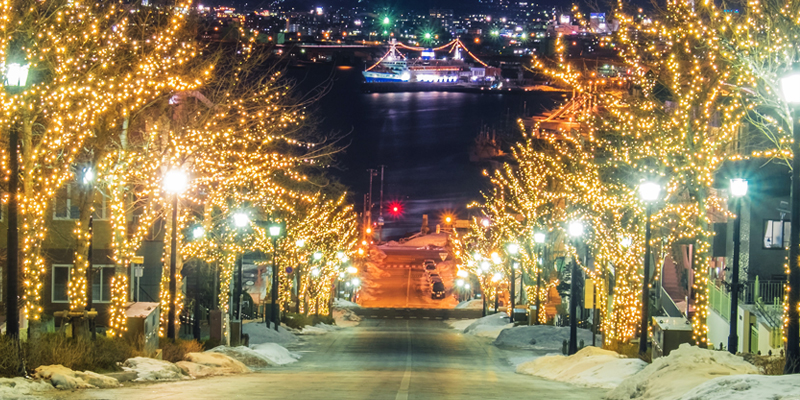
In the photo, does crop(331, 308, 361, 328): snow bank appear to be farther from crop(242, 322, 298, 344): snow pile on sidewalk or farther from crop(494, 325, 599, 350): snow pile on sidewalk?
crop(494, 325, 599, 350): snow pile on sidewalk

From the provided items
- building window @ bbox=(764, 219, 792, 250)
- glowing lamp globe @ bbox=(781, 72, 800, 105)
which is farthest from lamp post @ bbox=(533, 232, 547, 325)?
glowing lamp globe @ bbox=(781, 72, 800, 105)

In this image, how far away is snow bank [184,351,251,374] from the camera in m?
18.9

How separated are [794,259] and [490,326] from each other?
2878cm

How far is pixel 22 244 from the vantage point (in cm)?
1708

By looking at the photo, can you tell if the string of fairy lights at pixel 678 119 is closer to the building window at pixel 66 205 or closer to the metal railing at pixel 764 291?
the metal railing at pixel 764 291

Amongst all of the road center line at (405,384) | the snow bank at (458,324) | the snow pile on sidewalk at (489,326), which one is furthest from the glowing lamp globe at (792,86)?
the snow bank at (458,324)

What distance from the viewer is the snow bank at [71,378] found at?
527 inches

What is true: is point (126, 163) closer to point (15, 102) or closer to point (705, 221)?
point (15, 102)

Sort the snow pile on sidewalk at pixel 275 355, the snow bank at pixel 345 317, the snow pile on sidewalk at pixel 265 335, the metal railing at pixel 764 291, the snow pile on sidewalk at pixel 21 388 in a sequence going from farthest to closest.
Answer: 1. the snow bank at pixel 345 317
2. the snow pile on sidewalk at pixel 265 335
3. the metal railing at pixel 764 291
4. the snow pile on sidewalk at pixel 275 355
5. the snow pile on sidewalk at pixel 21 388

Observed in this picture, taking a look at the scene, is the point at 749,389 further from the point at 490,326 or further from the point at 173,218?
the point at 490,326

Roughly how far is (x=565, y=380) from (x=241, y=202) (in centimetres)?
1449

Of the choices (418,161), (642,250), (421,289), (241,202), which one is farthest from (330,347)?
(418,161)

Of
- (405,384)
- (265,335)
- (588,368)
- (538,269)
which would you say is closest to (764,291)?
(538,269)

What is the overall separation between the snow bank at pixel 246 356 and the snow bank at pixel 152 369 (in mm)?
4681
